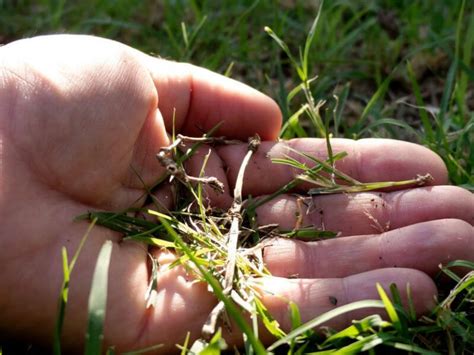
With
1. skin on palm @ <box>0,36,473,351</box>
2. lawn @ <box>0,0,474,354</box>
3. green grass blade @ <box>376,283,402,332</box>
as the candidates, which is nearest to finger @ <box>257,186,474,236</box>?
skin on palm @ <box>0,36,473,351</box>

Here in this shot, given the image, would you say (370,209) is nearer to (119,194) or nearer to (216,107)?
(216,107)

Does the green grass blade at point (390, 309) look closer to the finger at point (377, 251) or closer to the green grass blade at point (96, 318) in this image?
the finger at point (377, 251)

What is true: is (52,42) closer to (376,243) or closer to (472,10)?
(376,243)

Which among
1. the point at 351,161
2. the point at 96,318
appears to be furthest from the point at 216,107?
the point at 96,318

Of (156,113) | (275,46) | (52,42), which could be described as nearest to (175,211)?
(156,113)

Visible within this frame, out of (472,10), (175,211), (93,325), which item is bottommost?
(175,211)

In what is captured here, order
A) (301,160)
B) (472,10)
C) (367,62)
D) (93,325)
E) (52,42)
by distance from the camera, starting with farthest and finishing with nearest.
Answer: (472,10)
(367,62)
(301,160)
(52,42)
(93,325)

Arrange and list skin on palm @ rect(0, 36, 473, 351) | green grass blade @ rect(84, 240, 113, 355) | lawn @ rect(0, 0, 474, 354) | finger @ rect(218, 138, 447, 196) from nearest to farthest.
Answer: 1. green grass blade @ rect(84, 240, 113, 355)
2. skin on palm @ rect(0, 36, 473, 351)
3. finger @ rect(218, 138, 447, 196)
4. lawn @ rect(0, 0, 474, 354)

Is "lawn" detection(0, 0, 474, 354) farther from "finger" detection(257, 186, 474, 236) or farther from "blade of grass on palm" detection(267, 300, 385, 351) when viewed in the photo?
"blade of grass on palm" detection(267, 300, 385, 351)
